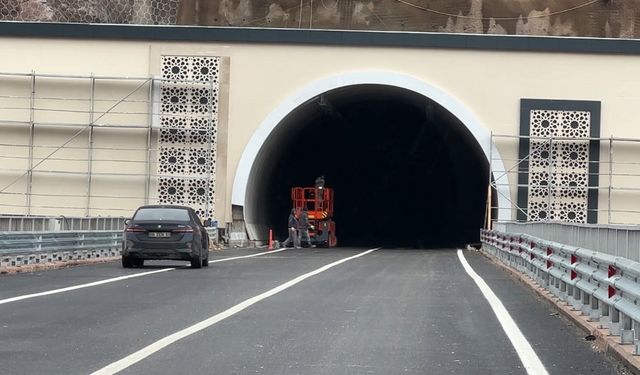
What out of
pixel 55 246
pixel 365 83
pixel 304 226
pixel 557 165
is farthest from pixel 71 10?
pixel 55 246

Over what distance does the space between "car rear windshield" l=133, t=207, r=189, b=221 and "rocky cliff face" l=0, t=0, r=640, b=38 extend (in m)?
22.6

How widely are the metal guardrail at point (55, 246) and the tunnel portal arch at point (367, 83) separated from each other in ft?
43.7

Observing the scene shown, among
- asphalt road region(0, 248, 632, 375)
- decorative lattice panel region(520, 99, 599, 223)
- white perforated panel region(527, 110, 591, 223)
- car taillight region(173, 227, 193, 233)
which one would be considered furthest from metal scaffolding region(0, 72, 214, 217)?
asphalt road region(0, 248, 632, 375)

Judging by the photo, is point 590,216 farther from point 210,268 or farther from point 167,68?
point 210,268

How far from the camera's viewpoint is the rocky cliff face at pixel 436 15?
48.8 metres

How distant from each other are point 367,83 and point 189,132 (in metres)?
7.25

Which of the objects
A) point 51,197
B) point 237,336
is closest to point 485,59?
point 51,197

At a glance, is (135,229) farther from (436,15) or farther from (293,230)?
(436,15)

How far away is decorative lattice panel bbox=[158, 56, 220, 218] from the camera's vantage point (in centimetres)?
4612

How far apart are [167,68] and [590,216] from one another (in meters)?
17.5

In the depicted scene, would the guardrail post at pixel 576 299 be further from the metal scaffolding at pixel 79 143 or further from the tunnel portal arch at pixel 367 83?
the metal scaffolding at pixel 79 143

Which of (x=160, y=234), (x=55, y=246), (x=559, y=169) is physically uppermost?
(x=559, y=169)

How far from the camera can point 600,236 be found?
14883 millimetres

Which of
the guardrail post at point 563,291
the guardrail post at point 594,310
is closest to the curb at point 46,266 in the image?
the guardrail post at point 563,291
